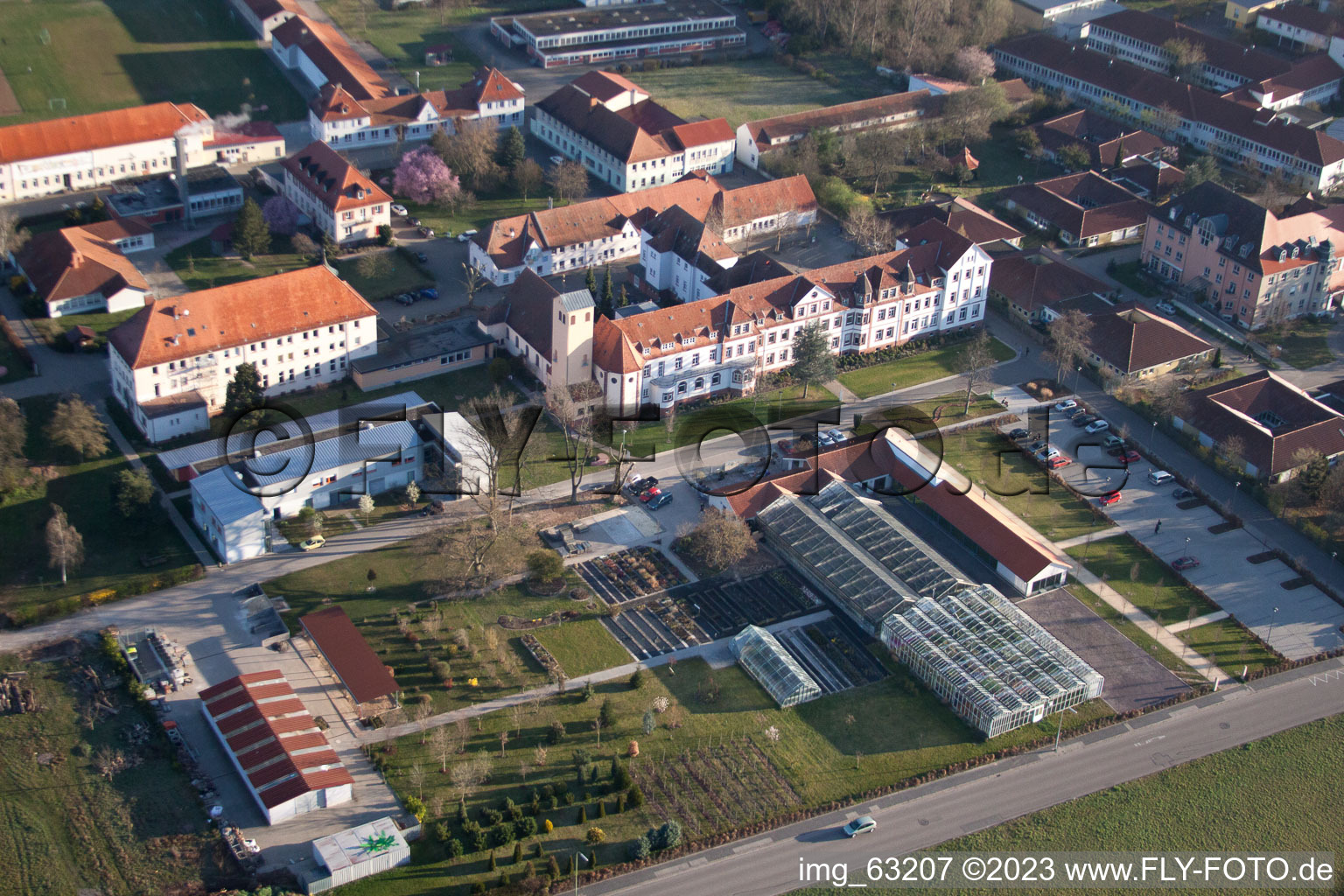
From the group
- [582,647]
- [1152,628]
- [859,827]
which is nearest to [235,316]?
[582,647]

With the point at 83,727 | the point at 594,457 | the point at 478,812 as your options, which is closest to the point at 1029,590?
the point at 594,457

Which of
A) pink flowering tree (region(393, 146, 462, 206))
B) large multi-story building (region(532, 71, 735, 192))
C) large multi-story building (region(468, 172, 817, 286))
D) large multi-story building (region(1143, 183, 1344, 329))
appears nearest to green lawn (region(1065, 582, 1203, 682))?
large multi-story building (region(1143, 183, 1344, 329))

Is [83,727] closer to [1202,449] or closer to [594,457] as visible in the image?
[594,457]

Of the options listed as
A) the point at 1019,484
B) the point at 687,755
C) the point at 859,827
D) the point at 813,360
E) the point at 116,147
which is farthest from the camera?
the point at 116,147

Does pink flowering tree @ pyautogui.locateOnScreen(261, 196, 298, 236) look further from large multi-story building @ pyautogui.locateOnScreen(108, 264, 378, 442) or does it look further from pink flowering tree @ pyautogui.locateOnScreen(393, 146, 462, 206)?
large multi-story building @ pyautogui.locateOnScreen(108, 264, 378, 442)

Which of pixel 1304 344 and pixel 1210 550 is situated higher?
pixel 1304 344

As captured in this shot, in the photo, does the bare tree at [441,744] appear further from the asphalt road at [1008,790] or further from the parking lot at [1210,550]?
the parking lot at [1210,550]

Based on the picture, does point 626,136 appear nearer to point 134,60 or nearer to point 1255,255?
point 1255,255

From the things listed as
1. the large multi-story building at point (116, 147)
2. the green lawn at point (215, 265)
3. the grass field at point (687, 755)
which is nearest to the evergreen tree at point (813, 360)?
the grass field at point (687, 755)
